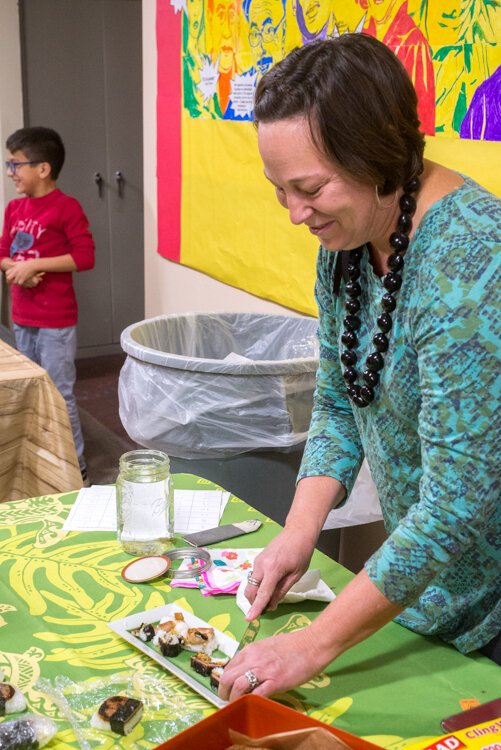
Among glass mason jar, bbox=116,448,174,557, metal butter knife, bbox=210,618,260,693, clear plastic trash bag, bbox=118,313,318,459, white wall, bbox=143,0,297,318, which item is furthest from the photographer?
white wall, bbox=143,0,297,318

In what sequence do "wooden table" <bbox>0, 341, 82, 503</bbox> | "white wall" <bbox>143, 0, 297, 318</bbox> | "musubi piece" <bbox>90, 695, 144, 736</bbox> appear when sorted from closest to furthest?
1. "musubi piece" <bbox>90, 695, 144, 736</bbox>
2. "wooden table" <bbox>0, 341, 82, 503</bbox>
3. "white wall" <bbox>143, 0, 297, 318</bbox>

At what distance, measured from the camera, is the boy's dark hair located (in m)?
3.20

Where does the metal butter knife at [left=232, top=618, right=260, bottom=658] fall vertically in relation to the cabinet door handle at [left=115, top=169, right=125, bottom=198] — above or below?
below

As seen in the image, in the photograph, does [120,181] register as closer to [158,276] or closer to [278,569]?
[158,276]

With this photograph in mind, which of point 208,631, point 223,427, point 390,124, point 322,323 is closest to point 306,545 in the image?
point 208,631

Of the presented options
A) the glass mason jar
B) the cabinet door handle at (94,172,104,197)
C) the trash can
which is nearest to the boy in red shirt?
the trash can

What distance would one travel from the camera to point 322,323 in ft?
3.69

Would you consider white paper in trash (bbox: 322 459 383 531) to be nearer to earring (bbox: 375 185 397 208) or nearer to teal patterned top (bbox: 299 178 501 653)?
teal patterned top (bbox: 299 178 501 653)

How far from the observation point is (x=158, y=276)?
11.3 feet

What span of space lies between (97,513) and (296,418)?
717mm

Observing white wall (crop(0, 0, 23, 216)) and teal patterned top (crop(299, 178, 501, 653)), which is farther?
white wall (crop(0, 0, 23, 216))

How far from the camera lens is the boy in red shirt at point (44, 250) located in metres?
3.20

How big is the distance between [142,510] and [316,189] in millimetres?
573

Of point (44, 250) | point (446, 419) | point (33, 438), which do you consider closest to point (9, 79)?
point (44, 250)
